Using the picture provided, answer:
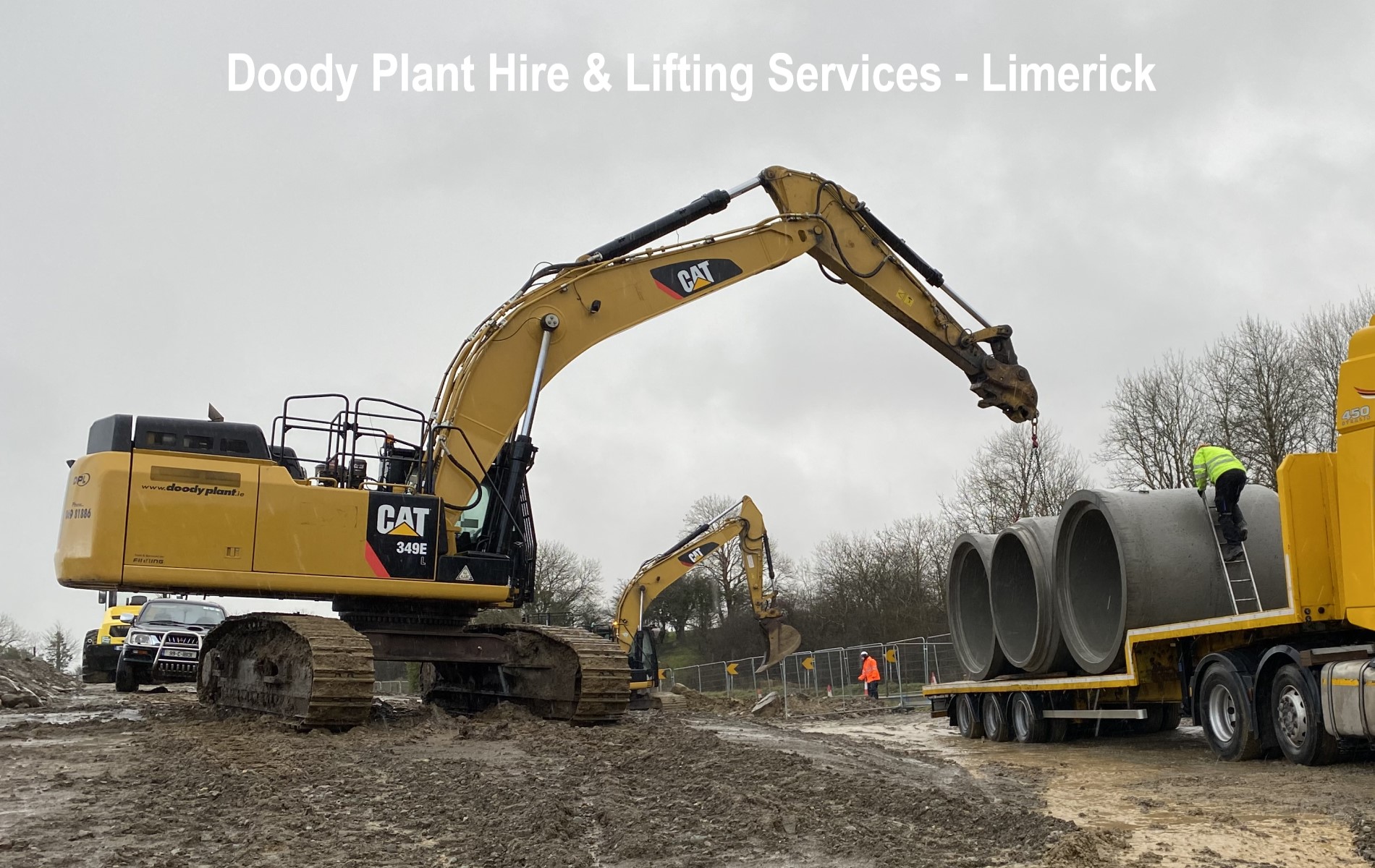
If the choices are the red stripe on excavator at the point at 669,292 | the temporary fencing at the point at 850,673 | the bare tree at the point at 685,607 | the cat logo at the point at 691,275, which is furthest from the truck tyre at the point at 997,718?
the bare tree at the point at 685,607

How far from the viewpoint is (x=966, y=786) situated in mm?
9164

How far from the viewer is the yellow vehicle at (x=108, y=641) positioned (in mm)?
26125

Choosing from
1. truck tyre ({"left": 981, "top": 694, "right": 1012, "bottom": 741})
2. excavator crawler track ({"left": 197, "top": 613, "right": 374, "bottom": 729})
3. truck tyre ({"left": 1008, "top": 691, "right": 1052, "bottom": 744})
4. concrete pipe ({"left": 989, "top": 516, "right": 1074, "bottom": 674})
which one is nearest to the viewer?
excavator crawler track ({"left": 197, "top": 613, "right": 374, "bottom": 729})

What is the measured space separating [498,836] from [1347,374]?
7315 mm

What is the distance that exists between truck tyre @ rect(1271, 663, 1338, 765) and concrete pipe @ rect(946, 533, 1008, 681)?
18.3 feet

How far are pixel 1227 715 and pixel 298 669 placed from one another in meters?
8.52

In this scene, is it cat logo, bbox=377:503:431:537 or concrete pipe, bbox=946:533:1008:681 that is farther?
concrete pipe, bbox=946:533:1008:681

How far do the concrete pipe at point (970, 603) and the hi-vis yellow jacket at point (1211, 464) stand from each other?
13.2 ft

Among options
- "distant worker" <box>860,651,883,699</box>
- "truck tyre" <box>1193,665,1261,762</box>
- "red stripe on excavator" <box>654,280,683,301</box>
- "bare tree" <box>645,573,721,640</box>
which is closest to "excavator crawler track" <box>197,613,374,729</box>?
"red stripe on excavator" <box>654,280,683,301</box>

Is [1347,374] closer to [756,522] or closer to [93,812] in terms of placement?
[93,812]

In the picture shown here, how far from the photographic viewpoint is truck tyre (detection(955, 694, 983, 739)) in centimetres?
1564

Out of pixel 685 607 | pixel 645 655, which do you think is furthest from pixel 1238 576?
pixel 685 607

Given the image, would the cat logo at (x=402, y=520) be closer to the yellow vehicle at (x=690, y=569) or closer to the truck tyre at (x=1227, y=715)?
the truck tyre at (x=1227, y=715)

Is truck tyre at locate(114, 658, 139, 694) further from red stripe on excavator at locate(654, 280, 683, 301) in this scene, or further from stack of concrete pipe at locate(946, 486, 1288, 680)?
stack of concrete pipe at locate(946, 486, 1288, 680)
